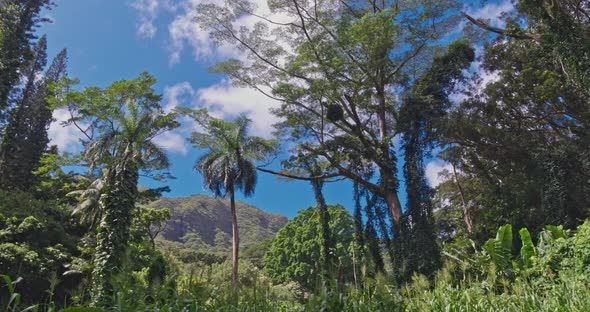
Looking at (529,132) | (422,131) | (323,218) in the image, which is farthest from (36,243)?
(529,132)

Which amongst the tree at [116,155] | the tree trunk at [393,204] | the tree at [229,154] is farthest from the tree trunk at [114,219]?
the tree trunk at [393,204]

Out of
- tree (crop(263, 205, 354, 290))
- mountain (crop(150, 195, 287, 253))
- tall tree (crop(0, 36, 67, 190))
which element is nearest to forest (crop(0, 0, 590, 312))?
tall tree (crop(0, 36, 67, 190))

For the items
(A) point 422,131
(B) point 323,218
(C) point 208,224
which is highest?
(C) point 208,224

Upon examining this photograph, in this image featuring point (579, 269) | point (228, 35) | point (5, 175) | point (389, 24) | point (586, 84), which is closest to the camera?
point (579, 269)

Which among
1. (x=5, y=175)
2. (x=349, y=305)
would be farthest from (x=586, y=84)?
(x=5, y=175)

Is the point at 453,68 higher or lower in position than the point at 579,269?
higher

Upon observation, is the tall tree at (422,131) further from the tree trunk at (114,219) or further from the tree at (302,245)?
the tree at (302,245)

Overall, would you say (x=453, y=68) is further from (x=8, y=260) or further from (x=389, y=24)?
(x=8, y=260)

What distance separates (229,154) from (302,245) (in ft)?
52.7

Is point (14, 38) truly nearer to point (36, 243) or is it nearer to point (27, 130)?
point (27, 130)

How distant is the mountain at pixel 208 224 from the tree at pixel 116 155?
3013 inches

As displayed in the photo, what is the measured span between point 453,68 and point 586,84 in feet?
24.7

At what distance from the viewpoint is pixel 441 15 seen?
16328 millimetres

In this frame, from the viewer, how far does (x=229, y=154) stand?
2094 centimetres
